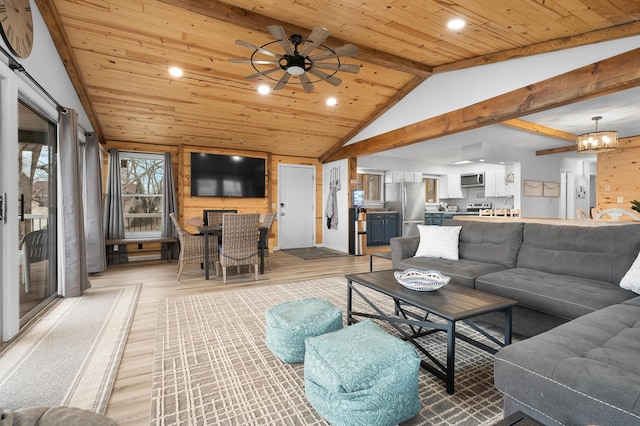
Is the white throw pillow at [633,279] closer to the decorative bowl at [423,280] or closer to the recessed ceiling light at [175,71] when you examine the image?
the decorative bowl at [423,280]

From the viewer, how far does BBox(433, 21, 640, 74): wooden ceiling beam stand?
2.54 metres

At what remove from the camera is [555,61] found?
10.1 ft

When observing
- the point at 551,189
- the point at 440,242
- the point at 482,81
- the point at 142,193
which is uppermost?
the point at 482,81

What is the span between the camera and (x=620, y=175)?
5828mm

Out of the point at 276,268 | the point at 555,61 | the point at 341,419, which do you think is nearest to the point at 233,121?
the point at 276,268

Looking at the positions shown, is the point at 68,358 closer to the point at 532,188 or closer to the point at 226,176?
the point at 226,176

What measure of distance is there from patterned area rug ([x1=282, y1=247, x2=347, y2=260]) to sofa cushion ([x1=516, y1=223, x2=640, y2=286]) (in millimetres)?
3852

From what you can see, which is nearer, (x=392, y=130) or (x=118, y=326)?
(x=118, y=326)

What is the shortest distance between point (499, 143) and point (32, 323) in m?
7.57

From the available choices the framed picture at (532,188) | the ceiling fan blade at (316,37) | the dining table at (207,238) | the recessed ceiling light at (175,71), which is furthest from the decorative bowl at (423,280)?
the framed picture at (532,188)

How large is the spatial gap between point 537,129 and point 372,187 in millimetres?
3920

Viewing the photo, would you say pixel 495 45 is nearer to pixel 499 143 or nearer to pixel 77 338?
pixel 499 143

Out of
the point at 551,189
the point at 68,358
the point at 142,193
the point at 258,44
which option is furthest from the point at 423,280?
the point at 551,189

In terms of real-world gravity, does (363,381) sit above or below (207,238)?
below
